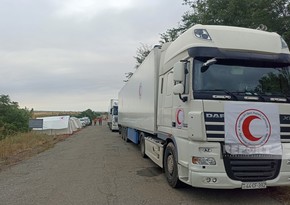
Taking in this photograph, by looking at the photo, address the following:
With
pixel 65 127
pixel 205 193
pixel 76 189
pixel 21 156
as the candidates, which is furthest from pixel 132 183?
pixel 65 127

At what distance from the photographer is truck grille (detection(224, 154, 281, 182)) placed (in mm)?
6516

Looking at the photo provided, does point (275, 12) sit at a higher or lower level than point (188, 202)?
higher

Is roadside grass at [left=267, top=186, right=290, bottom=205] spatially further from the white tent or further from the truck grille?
the white tent

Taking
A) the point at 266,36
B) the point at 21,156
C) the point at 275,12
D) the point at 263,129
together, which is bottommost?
the point at 21,156

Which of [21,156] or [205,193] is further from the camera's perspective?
[21,156]

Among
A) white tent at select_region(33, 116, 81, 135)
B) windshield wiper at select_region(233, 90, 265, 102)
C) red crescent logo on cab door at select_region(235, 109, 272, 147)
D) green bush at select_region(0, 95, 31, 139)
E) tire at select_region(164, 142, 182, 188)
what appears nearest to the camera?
red crescent logo on cab door at select_region(235, 109, 272, 147)

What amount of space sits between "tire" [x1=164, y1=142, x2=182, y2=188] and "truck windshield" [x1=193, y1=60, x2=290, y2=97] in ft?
6.29

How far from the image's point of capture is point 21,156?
602 inches

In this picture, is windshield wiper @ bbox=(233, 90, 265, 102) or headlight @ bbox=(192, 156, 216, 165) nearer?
headlight @ bbox=(192, 156, 216, 165)

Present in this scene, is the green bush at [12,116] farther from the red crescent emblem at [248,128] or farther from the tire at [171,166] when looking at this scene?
the red crescent emblem at [248,128]

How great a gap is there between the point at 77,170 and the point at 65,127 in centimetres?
2456

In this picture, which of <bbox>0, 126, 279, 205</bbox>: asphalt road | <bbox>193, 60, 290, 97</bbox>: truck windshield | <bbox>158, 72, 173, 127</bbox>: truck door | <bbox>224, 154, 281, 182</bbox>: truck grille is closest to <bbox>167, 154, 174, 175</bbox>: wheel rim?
<bbox>0, 126, 279, 205</bbox>: asphalt road

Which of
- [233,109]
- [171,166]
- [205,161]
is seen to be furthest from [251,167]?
[171,166]

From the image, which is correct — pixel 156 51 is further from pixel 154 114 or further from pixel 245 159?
pixel 245 159
